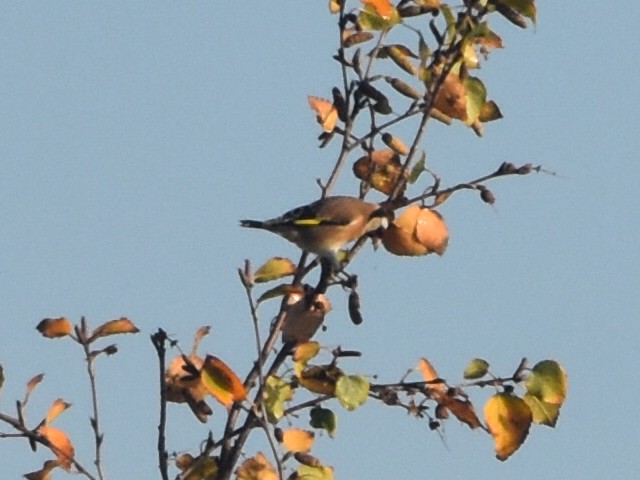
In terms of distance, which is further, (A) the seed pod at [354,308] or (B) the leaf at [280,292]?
(A) the seed pod at [354,308]

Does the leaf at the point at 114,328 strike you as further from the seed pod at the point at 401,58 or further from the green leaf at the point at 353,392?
the seed pod at the point at 401,58

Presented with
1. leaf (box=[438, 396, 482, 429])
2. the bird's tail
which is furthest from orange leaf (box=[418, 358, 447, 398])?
the bird's tail

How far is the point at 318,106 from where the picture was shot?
419 centimetres

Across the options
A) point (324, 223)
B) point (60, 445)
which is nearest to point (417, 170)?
point (60, 445)

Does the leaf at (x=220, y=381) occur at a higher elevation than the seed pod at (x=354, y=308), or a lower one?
lower

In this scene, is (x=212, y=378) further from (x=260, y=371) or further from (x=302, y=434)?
(x=302, y=434)

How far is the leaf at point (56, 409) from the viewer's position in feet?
12.3

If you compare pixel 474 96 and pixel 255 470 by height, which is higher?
pixel 474 96

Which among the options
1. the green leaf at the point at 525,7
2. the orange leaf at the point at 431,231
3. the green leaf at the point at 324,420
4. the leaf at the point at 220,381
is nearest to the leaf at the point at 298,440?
the green leaf at the point at 324,420

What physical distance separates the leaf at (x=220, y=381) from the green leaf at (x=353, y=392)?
0.24m

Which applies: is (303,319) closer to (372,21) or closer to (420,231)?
(420,231)

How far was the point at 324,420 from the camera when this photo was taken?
3691mm

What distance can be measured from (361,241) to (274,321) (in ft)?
1.21

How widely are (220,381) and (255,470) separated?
16.0 inches
